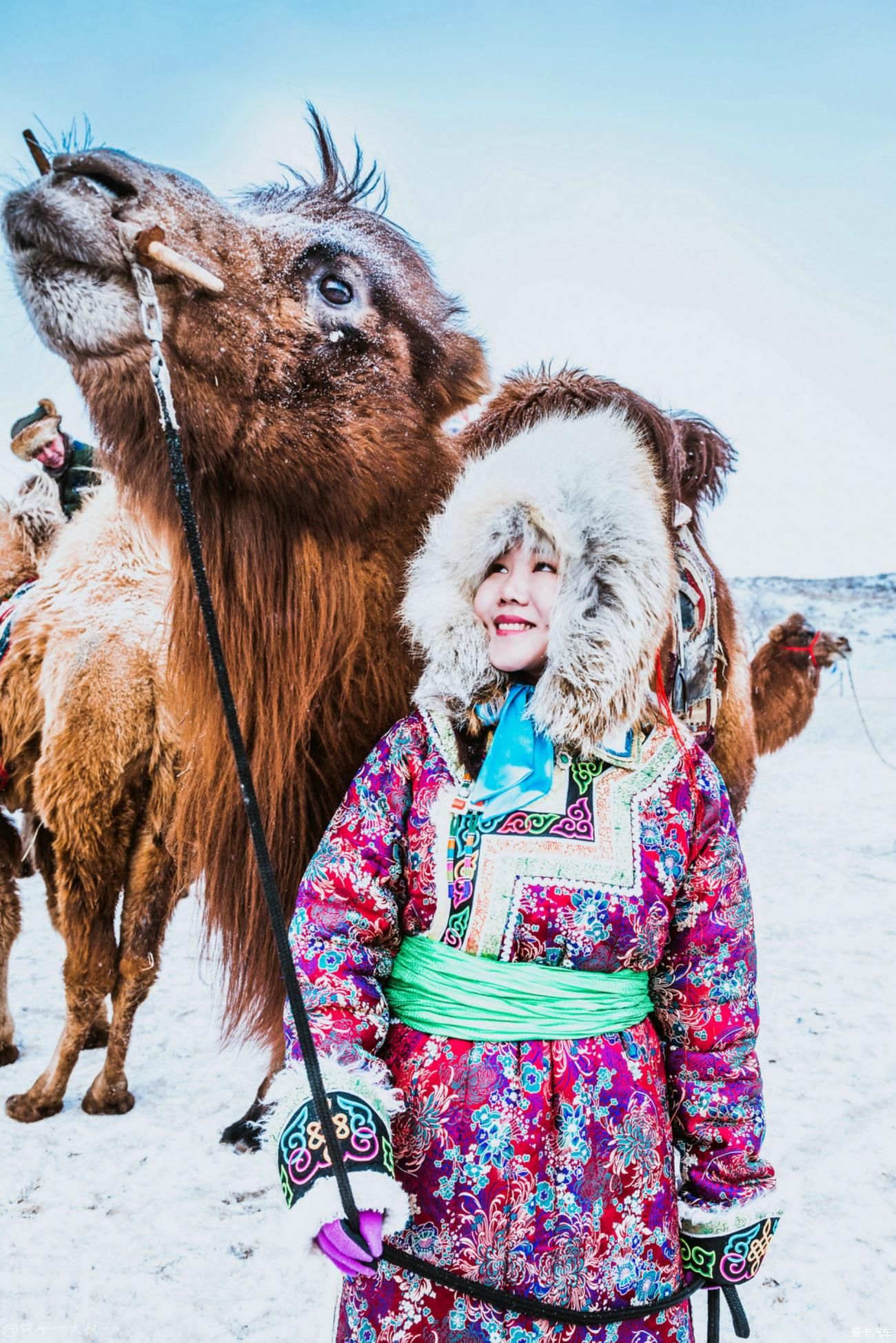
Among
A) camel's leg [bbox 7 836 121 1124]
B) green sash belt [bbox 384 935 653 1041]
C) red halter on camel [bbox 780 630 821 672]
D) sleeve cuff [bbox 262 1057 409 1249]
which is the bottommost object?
camel's leg [bbox 7 836 121 1124]

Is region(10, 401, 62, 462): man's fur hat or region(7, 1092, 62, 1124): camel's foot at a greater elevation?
region(10, 401, 62, 462): man's fur hat

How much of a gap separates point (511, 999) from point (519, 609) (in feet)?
1.91

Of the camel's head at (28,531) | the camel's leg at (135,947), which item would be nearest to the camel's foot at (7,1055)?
the camel's leg at (135,947)

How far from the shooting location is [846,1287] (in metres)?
2.44

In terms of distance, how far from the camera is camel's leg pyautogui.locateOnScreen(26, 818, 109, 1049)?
3.47m

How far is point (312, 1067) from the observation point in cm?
108

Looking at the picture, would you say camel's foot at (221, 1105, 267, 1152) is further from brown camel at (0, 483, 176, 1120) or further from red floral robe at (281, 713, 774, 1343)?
red floral robe at (281, 713, 774, 1343)

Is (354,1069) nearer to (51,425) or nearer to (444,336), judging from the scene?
(444,336)

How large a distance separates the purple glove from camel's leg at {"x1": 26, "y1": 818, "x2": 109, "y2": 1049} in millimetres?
2570

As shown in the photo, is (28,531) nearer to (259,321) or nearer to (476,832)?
(259,321)

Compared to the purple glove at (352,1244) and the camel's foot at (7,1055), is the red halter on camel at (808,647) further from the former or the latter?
the purple glove at (352,1244)

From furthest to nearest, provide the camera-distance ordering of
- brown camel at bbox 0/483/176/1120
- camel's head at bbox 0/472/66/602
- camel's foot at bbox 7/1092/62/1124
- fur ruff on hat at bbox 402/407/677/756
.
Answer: camel's head at bbox 0/472/66/602 < camel's foot at bbox 7/1092/62/1124 < brown camel at bbox 0/483/176/1120 < fur ruff on hat at bbox 402/407/677/756

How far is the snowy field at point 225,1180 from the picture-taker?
233 centimetres

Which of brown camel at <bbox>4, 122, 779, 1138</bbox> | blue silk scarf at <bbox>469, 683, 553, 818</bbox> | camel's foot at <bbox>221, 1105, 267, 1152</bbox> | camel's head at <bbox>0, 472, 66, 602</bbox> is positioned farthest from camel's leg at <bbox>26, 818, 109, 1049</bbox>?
blue silk scarf at <bbox>469, 683, 553, 818</bbox>
